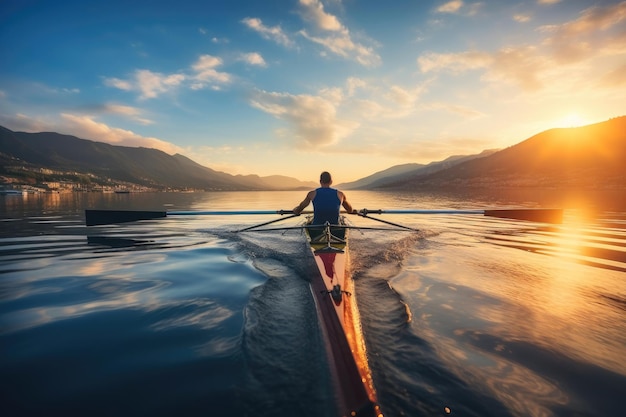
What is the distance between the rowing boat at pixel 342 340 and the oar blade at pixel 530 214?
1035 cm

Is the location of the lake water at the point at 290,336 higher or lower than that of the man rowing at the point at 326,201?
lower

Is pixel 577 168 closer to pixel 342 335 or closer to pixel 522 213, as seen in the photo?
pixel 522 213

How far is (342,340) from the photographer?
3.99 metres

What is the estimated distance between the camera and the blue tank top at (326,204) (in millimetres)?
9836

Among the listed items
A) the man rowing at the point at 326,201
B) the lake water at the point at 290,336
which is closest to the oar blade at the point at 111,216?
→ the lake water at the point at 290,336

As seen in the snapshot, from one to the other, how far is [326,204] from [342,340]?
6277mm

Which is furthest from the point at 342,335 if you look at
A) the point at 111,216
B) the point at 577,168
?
the point at 577,168

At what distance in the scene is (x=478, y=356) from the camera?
4.48 m

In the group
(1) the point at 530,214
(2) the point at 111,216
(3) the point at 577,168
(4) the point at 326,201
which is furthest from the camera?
(3) the point at 577,168

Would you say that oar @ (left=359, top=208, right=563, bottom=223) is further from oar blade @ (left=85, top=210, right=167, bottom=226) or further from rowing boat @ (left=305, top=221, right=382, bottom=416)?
oar blade @ (left=85, top=210, right=167, bottom=226)

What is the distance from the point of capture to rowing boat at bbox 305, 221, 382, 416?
3100mm

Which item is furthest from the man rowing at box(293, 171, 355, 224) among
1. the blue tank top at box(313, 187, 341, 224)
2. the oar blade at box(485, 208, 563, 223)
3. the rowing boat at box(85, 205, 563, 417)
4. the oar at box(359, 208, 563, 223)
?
the oar blade at box(485, 208, 563, 223)

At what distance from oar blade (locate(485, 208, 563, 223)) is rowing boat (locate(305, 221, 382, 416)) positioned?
408 inches

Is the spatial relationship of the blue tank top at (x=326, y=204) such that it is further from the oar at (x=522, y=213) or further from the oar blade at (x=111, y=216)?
the oar blade at (x=111, y=216)
